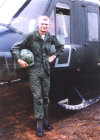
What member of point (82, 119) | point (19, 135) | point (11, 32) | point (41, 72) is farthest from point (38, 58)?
point (82, 119)

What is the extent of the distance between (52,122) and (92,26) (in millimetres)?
2617

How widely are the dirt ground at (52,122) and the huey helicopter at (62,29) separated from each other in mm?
283

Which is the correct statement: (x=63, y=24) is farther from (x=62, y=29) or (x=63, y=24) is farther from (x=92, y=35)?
(x=92, y=35)

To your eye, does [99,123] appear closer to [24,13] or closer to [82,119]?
[82,119]

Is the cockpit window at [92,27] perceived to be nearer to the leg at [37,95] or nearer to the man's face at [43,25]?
the man's face at [43,25]

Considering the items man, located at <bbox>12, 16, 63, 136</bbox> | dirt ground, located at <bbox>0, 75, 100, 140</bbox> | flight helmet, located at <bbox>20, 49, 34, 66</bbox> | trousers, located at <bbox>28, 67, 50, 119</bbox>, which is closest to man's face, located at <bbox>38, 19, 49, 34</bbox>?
man, located at <bbox>12, 16, 63, 136</bbox>

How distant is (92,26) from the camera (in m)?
6.76

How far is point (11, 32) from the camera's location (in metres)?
5.43

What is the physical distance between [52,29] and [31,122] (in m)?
1.95

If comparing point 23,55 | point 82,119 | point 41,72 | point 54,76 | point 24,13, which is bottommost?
point 82,119

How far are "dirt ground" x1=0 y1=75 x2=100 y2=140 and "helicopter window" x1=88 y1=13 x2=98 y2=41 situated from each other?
1.65 metres

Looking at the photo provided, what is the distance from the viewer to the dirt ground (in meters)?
4.78

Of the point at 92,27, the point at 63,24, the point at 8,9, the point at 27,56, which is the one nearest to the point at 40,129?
the point at 27,56

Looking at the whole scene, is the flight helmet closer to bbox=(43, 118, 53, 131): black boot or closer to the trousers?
the trousers
